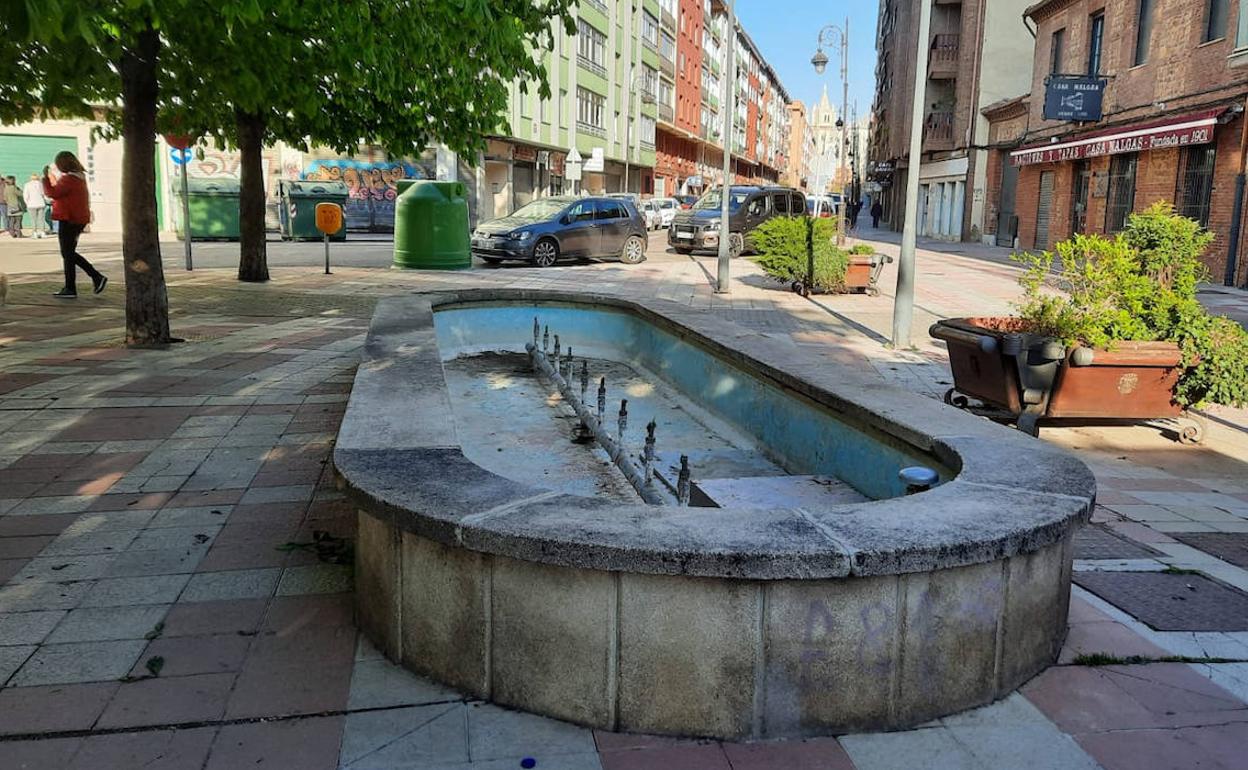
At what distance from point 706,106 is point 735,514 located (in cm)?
8155

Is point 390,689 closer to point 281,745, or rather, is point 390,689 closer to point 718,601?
point 281,745

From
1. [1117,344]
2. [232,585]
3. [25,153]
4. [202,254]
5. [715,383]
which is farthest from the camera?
[25,153]

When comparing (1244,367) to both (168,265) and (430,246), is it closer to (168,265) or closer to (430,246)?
(430,246)

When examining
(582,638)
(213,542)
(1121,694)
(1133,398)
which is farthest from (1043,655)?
(1133,398)

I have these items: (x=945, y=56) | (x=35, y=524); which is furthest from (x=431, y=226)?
(x=945, y=56)

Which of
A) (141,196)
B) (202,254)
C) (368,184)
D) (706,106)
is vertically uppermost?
(706,106)

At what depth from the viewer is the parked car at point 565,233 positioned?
20484 millimetres

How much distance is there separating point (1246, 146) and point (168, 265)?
20.3 m

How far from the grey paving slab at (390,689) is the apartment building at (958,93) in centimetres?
3057

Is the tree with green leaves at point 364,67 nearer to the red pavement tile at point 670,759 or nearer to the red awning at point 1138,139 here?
the red pavement tile at point 670,759

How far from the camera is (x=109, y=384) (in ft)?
24.2

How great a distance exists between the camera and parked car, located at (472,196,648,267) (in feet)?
67.2

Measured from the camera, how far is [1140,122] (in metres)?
22.4

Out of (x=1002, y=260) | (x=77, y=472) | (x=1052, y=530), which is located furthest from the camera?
(x=1002, y=260)
